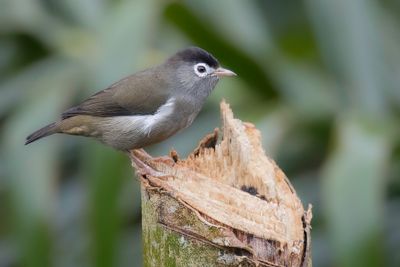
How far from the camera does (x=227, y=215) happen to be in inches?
140

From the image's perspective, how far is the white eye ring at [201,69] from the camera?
5824mm

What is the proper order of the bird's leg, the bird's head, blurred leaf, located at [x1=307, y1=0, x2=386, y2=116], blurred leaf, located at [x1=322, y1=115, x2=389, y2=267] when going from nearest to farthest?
the bird's leg, blurred leaf, located at [x1=322, y1=115, x2=389, y2=267], the bird's head, blurred leaf, located at [x1=307, y1=0, x2=386, y2=116]

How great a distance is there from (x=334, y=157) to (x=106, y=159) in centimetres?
128

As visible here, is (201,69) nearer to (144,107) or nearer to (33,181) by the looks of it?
(144,107)

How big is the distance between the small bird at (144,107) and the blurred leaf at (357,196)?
800mm

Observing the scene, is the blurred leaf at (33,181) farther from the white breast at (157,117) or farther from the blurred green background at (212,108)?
the white breast at (157,117)

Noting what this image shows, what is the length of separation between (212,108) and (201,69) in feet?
7.43

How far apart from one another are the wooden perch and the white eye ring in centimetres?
159

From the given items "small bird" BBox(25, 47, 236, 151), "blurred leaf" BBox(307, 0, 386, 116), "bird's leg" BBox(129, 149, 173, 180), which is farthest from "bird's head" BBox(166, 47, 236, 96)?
"blurred leaf" BBox(307, 0, 386, 116)

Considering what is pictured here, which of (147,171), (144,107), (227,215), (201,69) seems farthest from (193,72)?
(227,215)

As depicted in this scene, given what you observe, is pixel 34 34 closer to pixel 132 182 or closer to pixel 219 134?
pixel 132 182

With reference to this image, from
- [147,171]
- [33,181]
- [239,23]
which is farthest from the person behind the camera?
[239,23]

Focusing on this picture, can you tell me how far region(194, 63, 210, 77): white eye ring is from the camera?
582 cm

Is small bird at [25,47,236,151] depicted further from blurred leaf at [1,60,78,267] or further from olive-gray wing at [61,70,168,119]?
blurred leaf at [1,60,78,267]
